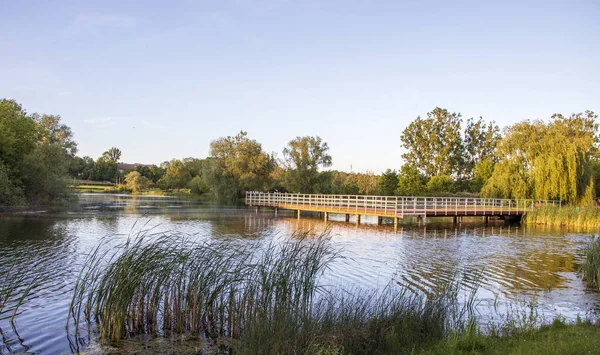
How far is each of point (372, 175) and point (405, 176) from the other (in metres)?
14.4

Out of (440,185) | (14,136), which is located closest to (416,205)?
(440,185)

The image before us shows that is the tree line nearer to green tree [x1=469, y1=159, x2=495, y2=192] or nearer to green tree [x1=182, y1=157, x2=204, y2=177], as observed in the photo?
green tree [x1=469, y1=159, x2=495, y2=192]

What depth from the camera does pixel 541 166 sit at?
35531 millimetres

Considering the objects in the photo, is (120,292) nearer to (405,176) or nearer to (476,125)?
(405,176)

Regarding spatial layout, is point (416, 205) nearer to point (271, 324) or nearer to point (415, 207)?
point (415, 207)

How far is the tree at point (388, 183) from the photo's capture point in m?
52.7

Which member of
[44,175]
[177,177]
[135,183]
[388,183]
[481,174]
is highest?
[481,174]

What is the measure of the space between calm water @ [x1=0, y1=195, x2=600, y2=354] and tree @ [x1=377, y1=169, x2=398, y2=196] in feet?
79.2

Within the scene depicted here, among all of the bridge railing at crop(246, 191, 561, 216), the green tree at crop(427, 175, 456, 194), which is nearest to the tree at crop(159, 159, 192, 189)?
the bridge railing at crop(246, 191, 561, 216)

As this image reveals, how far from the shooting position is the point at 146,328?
788cm

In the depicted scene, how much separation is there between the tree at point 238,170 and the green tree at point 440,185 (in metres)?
21.5

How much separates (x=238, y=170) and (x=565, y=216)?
39.4 meters

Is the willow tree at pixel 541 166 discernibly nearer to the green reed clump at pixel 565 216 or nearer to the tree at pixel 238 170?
the green reed clump at pixel 565 216

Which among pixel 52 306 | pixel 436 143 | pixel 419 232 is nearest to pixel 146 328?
pixel 52 306
